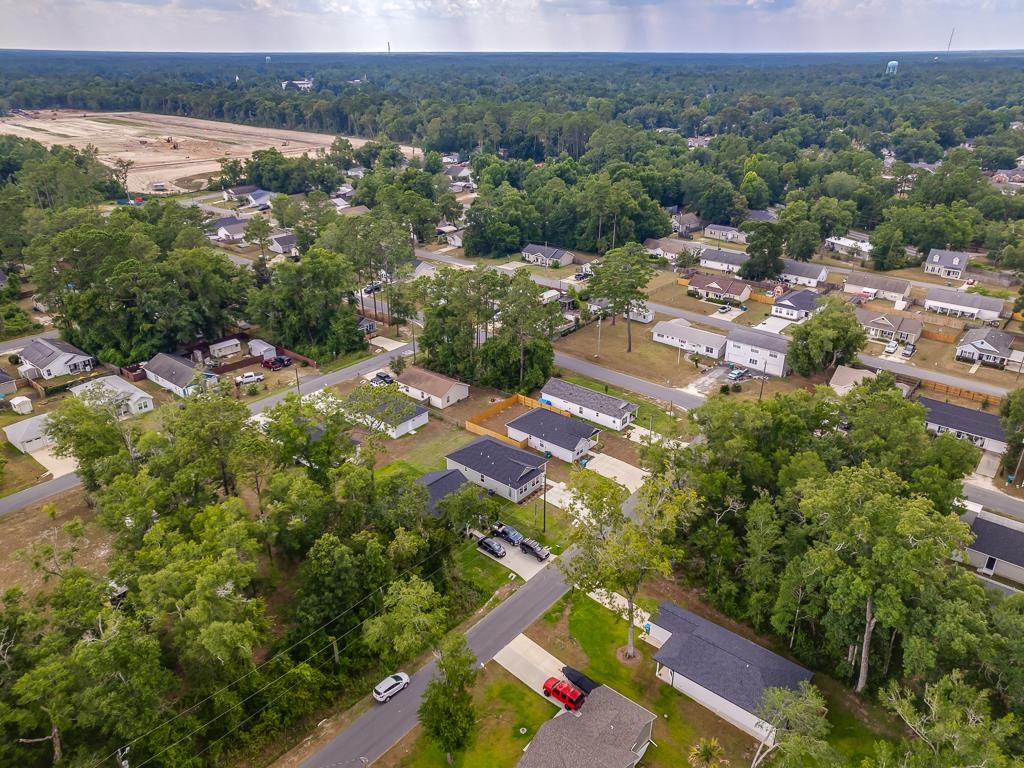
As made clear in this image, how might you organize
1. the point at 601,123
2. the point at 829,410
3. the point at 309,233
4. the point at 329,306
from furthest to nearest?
the point at 601,123 → the point at 309,233 → the point at 329,306 → the point at 829,410

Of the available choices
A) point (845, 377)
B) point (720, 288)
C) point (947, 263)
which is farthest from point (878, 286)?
point (845, 377)

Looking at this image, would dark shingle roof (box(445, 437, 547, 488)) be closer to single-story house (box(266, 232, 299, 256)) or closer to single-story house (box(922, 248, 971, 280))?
single-story house (box(266, 232, 299, 256))

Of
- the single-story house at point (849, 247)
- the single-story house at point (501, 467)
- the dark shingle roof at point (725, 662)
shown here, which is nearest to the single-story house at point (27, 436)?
the single-story house at point (501, 467)

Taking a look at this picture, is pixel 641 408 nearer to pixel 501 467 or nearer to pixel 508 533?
pixel 501 467

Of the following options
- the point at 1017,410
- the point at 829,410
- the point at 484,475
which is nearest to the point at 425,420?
the point at 484,475

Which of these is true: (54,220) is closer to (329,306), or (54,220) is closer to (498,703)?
(329,306)

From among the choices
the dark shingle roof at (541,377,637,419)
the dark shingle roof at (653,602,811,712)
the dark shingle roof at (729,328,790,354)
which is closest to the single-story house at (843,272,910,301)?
the dark shingle roof at (729,328,790,354)
